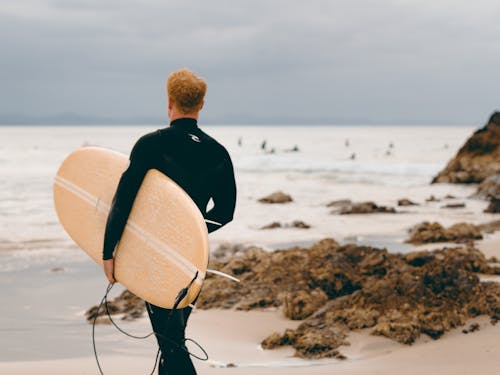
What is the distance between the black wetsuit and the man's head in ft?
0.16

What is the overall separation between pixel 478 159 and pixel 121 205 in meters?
24.6

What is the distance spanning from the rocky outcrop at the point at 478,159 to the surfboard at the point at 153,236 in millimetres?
22797

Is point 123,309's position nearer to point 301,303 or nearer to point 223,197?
point 301,303

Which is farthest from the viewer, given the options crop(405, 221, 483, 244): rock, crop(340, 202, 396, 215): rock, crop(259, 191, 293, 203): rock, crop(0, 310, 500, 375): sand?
crop(259, 191, 293, 203): rock

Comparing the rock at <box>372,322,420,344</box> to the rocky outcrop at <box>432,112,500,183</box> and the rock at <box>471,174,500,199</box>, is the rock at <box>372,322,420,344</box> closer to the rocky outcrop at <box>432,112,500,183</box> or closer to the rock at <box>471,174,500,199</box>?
the rock at <box>471,174,500,199</box>

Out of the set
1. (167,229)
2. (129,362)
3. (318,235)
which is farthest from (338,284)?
(318,235)

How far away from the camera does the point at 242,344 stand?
567 cm

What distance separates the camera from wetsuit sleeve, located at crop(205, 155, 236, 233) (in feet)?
10.1

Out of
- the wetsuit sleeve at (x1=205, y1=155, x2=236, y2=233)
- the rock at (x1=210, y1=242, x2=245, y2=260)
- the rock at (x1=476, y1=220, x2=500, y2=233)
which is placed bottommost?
the rock at (x1=210, y1=242, x2=245, y2=260)

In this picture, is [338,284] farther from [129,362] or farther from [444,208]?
[444,208]

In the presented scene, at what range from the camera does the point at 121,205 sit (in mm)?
3053

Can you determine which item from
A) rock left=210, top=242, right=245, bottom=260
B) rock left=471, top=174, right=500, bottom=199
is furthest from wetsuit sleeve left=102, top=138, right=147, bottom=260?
rock left=471, top=174, right=500, bottom=199

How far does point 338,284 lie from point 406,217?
8949 mm

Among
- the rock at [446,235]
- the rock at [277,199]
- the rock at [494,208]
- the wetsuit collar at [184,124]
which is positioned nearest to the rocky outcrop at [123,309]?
the wetsuit collar at [184,124]
